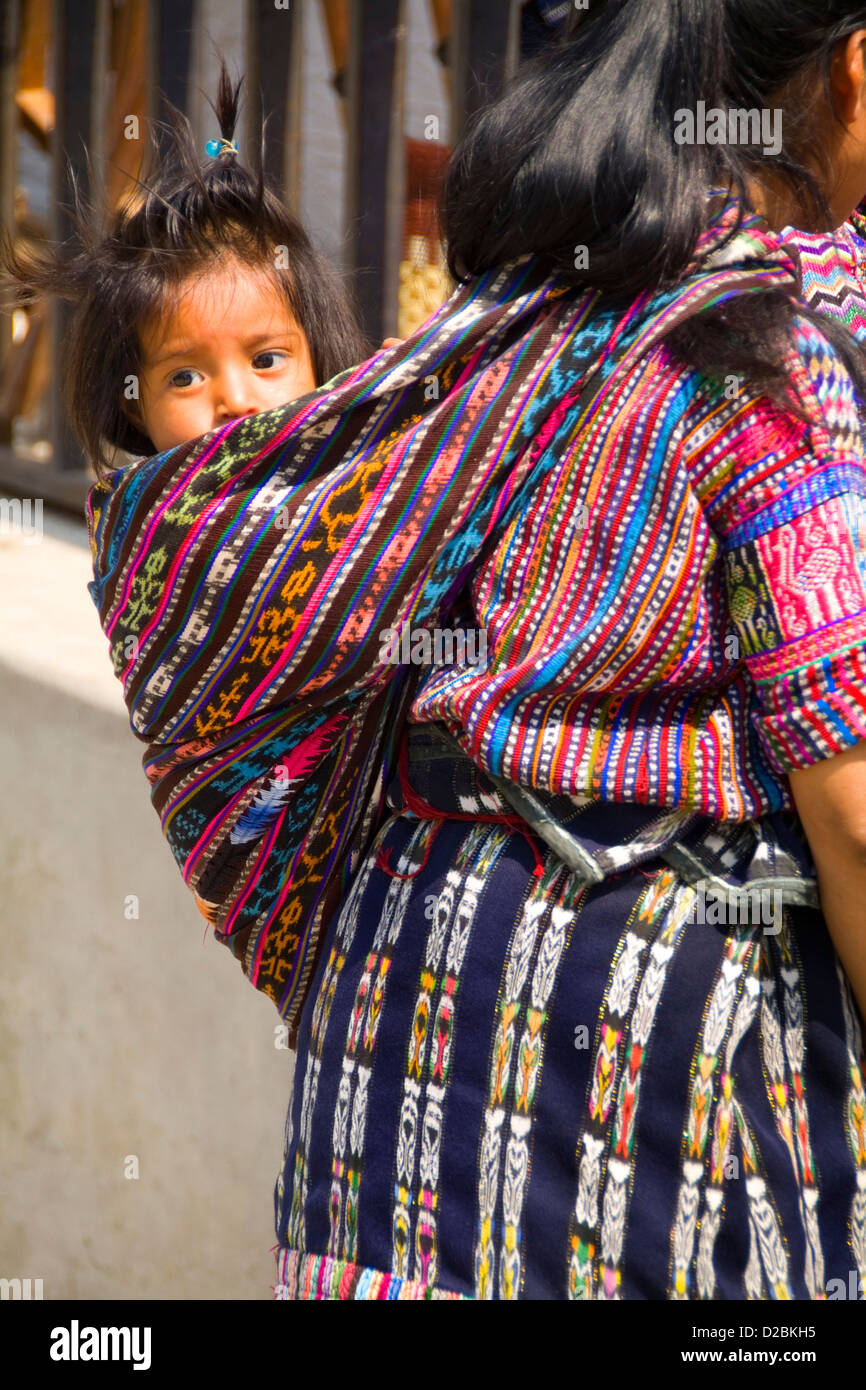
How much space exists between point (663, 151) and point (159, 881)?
1.85 m

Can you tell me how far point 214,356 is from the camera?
5.62 ft

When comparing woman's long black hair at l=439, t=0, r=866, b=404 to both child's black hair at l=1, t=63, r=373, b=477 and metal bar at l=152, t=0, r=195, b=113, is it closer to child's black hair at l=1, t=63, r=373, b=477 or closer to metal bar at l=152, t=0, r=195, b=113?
child's black hair at l=1, t=63, r=373, b=477

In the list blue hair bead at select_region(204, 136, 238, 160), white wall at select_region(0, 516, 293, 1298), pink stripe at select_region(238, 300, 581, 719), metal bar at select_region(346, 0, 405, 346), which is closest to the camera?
pink stripe at select_region(238, 300, 581, 719)

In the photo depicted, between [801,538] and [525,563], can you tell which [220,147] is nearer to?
[525,563]

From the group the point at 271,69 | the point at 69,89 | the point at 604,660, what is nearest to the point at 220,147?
the point at 604,660

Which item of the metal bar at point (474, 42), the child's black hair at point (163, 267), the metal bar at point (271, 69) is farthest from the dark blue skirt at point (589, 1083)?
the metal bar at point (271, 69)

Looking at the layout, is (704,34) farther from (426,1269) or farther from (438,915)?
(426,1269)

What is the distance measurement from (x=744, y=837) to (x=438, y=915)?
30cm

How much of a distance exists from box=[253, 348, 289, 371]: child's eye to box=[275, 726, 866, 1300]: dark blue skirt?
2.24 ft

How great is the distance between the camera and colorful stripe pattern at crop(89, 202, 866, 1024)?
3.51ft

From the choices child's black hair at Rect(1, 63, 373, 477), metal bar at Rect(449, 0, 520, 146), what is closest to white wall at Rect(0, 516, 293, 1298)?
child's black hair at Rect(1, 63, 373, 477)

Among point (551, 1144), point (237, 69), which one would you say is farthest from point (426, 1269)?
point (237, 69)

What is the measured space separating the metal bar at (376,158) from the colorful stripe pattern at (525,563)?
1623 mm

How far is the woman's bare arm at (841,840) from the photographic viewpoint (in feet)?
3.53
